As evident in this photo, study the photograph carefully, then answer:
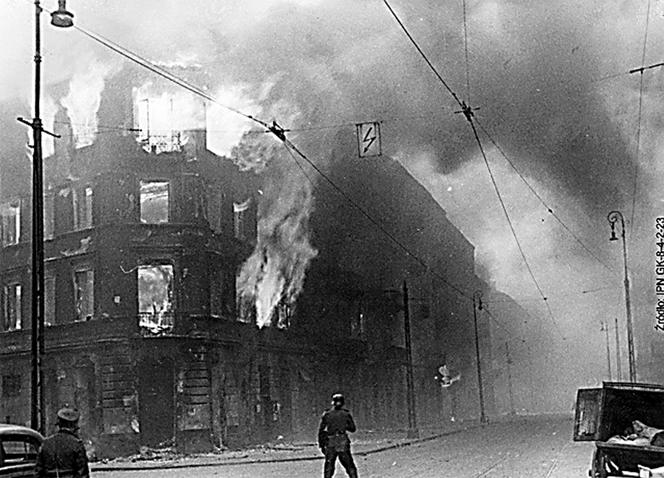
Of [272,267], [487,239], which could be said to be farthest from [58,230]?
[487,239]

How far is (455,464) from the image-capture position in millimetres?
25281

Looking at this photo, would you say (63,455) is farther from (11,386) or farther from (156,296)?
(11,386)

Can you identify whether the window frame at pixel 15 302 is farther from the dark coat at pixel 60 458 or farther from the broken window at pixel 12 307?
the dark coat at pixel 60 458

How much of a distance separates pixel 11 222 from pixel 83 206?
592 centimetres

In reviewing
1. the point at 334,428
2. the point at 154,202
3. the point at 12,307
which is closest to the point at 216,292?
the point at 154,202

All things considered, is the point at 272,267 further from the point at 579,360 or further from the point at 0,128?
the point at 579,360

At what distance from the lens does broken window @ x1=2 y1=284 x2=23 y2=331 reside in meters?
45.1

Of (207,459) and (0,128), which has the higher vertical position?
(0,128)

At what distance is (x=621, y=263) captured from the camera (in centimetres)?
6231

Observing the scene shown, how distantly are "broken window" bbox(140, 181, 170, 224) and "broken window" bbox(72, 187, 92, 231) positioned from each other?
2235mm

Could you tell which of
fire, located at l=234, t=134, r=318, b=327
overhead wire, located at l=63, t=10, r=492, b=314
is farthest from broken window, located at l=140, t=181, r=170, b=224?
overhead wire, located at l=63, t=10, r=492, b=314

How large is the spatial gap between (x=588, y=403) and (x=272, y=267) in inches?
1303

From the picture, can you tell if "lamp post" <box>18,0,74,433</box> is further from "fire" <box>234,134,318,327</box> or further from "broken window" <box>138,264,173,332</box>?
"fire" <box>234,134,318,327</box>

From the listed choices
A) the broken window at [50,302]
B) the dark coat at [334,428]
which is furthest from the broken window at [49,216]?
the dark coat at [334,428]
